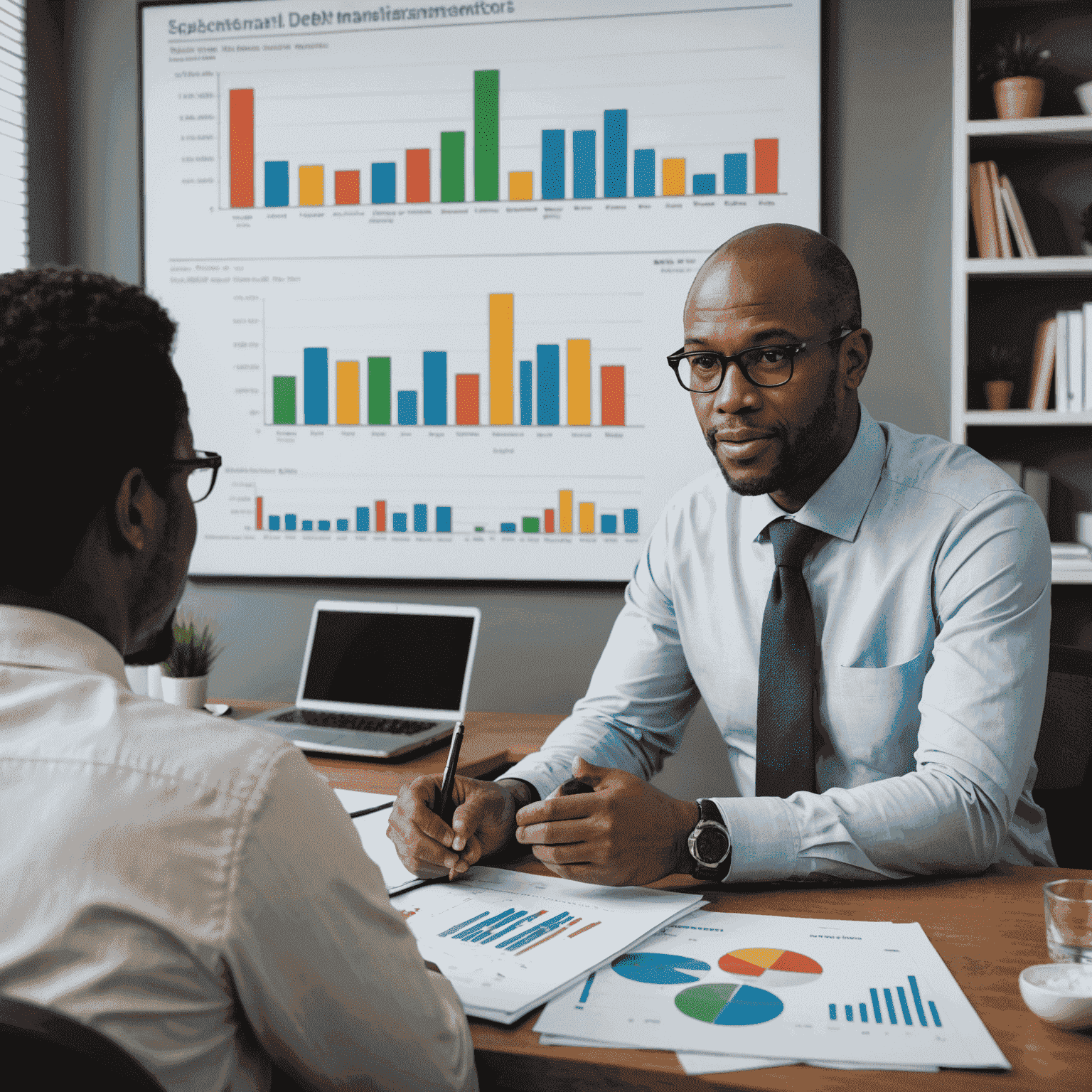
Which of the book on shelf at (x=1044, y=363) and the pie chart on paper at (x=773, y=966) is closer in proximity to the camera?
the pie chart on paper at (x=773, y=966)

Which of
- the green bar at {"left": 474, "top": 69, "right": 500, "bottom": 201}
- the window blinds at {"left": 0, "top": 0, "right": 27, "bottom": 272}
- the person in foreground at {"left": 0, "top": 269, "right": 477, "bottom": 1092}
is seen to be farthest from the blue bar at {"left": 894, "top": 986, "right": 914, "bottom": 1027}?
the window blinds at {"left": 0, "top": 0, "right": 27, "bottom": 272}

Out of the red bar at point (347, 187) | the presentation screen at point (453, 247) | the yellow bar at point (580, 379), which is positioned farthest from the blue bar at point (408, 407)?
the red bar at point (347, 187)

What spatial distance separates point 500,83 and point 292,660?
1640mm

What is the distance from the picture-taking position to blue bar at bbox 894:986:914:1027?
2.61 ft

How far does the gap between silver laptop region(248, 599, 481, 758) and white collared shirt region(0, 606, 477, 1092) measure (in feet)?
4.75

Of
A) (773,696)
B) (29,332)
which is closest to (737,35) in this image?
(773,696)

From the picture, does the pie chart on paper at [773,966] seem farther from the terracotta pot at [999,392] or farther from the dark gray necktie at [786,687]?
the terracotta pot at [999,392]

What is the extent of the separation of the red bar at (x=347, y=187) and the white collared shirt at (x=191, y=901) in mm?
2116

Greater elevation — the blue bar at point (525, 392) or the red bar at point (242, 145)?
the red bar at point (242, 145)

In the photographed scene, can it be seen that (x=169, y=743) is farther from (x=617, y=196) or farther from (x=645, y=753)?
(x=617, y=196)

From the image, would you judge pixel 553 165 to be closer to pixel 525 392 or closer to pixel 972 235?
pixel 525 392

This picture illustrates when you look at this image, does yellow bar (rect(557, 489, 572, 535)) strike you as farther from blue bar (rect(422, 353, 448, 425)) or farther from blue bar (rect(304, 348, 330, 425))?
blue bar (rect(304, 348, 330, 425))

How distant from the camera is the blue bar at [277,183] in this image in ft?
8.51

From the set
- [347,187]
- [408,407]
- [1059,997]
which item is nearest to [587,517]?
[408,407]
